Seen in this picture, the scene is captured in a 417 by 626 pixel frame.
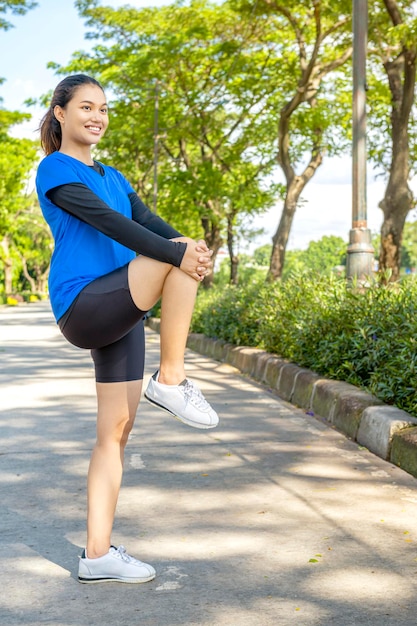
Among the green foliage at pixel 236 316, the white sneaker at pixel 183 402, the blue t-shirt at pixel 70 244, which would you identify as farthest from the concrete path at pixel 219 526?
the green foliage at pixel 236 316

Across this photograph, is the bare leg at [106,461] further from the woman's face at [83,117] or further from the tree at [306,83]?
the tree at [306,83]

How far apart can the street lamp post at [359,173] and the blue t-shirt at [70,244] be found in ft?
23.3

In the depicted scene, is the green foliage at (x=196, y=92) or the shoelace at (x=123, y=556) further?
the green foliage at (x=196, y=92)

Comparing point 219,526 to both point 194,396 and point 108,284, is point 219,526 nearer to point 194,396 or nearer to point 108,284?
point 194,396

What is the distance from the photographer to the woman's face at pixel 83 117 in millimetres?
3666

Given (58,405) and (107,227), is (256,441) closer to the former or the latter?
(58,405)

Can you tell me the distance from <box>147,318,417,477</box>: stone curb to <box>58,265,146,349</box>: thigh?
296 cm

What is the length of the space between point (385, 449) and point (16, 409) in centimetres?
383

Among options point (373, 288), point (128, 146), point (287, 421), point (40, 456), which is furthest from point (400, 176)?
point (128, 146)

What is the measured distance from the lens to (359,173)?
1090cm

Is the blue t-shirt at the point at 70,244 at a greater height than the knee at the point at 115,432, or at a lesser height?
greater

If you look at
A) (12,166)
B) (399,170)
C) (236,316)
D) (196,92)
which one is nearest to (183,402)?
(236,316)

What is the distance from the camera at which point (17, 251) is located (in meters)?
69.8

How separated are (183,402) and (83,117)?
3.76ft
